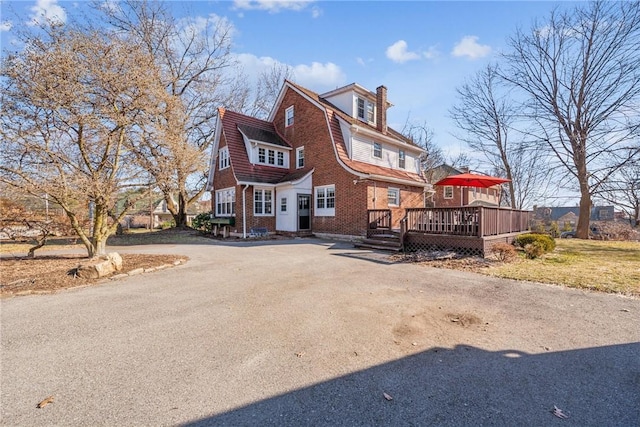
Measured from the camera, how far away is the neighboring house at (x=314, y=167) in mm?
14758

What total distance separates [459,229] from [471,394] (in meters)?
8.04

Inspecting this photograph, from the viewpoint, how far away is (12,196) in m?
7.39

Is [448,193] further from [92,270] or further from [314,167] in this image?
[92,270]

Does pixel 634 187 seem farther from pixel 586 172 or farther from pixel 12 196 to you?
pixel 12 196

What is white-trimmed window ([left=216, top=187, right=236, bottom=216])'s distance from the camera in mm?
17547

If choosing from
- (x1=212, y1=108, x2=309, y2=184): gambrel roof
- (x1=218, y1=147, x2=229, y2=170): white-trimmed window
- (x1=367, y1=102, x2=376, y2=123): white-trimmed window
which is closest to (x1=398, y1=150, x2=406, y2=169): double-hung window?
(x1=367, y1=102, x2=376, y2=123): white-trimmed window

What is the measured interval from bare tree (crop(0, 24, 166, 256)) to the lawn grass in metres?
10.9

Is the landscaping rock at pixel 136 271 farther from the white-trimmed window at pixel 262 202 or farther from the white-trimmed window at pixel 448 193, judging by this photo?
the white-trimmed window at pixel 448 193

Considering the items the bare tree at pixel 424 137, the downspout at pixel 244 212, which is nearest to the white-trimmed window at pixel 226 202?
the downspout at pixel 244 212

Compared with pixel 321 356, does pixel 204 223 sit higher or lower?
higher

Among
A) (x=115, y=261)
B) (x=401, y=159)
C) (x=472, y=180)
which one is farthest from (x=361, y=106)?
(x=115, y=261)

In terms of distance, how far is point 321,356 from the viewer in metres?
3.24

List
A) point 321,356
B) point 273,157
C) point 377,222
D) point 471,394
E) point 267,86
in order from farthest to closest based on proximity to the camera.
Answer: point 267,86
point 273,157
point 377,222
point 321,356
point 471,394

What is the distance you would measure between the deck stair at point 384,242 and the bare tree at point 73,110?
8768 mm
